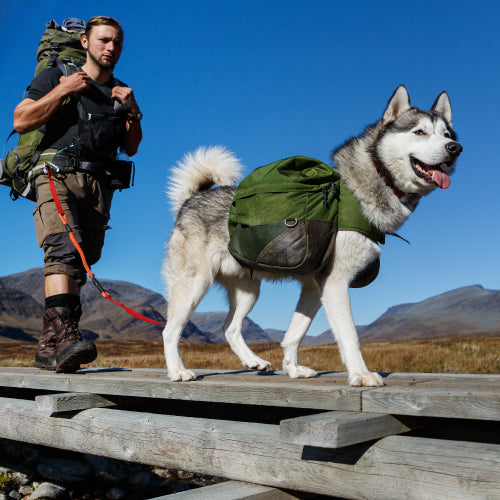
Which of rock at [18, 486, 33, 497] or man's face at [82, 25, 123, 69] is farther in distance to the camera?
rock at [18, 486, 33, 497]

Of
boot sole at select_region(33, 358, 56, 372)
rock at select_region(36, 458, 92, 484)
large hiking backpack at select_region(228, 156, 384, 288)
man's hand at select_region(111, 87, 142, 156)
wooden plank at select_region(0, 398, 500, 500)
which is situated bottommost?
rock at select_region(36, 458, 92, 484)

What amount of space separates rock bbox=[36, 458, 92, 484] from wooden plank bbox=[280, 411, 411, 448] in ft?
13.6

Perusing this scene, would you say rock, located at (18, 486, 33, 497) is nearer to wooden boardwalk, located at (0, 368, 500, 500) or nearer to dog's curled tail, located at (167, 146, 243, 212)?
wooden boardwalk, located at (0, 368, 500, 500)

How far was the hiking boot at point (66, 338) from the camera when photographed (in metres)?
4.66

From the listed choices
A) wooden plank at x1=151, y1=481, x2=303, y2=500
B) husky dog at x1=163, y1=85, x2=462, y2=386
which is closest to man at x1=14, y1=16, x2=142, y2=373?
husky dog at x1=163, y1=85, x2=462, y2=386

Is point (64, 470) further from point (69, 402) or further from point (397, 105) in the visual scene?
point (397, 105)

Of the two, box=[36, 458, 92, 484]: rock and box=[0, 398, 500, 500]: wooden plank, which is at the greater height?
box=[0, 398, 500, 500]: wooden plank

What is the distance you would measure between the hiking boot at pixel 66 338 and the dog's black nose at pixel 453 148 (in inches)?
134

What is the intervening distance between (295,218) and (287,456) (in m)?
1.64

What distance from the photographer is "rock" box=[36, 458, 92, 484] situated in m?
5.80

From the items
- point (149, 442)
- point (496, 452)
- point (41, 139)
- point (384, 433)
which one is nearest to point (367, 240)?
point (384, 433)

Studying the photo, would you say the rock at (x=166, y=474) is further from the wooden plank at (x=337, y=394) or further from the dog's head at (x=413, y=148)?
the dog's head at (x=413, y=148)

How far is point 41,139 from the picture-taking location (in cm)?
495

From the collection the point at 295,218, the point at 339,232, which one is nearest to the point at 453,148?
the point at 339,232
